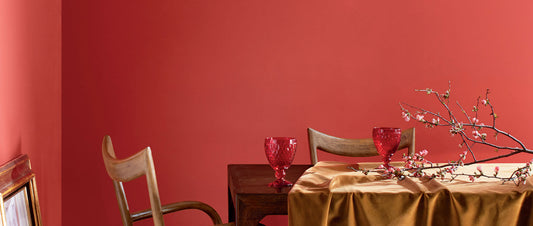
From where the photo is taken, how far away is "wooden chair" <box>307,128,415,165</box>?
2.64m

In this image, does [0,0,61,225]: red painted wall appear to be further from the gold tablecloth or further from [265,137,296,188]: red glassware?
the gold tablecloth

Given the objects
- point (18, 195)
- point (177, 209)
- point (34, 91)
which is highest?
point (34, 91)

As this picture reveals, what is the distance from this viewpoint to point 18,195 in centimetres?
181

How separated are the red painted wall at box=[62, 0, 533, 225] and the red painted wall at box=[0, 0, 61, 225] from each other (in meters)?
0.18

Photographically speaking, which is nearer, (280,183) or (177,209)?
(280,183)

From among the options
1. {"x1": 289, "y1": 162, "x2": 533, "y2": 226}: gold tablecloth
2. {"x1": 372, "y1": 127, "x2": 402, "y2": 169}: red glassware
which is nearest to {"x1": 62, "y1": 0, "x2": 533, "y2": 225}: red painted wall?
{"x1": 372, "y1": 127, "x2": 402, "y2": 169}: red glassware

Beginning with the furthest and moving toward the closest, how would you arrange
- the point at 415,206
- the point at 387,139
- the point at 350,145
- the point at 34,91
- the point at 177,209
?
1. the point at 350,145
2. the point at 34,91
3. the point at 177,209
4. the point at 387,139
5. the point at 415,206

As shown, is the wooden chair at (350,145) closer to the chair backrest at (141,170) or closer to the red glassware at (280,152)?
the red glassware at (280,152)

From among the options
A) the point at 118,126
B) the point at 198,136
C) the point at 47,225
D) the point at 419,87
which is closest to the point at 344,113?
the point at 419,87

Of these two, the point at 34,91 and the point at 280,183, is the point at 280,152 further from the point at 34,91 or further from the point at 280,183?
the point at 34,91

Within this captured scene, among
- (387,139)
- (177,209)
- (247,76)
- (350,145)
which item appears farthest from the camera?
(247,76)

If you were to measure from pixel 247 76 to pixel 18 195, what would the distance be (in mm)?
1636

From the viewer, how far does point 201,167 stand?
3.21m

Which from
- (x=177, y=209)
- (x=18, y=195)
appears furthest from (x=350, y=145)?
(x=18, y=195)
